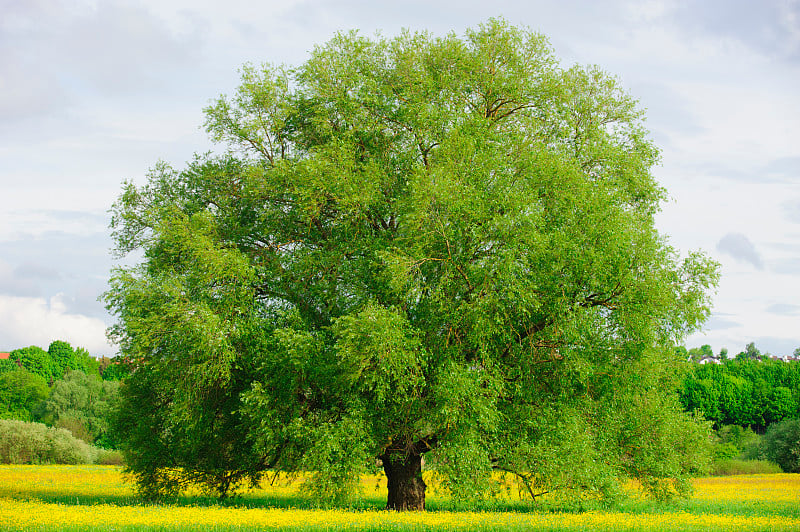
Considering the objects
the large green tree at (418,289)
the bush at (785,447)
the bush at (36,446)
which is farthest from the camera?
the bush at (36,446)

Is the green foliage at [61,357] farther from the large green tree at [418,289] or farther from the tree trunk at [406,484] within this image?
the tree trunk at [406,484]

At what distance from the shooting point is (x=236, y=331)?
75.9ft

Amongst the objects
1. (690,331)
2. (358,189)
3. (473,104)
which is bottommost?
(690,331)

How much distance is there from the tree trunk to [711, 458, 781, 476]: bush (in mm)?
48576

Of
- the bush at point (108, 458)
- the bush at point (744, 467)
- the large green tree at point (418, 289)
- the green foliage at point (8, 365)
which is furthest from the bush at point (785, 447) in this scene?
the green foliage at point (8, 365)

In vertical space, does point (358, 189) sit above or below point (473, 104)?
below

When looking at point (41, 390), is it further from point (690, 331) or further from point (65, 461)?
point (690, 331)

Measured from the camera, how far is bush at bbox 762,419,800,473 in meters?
61.7

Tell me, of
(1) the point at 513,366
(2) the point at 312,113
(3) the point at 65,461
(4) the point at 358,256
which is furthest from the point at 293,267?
(3) the point at 65,461

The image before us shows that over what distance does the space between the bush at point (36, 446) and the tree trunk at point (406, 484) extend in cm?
5211

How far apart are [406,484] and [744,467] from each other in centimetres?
5258

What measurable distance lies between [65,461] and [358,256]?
56610 millimetres

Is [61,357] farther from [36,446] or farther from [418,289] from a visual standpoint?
[418,289]

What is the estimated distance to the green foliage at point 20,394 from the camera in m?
107
